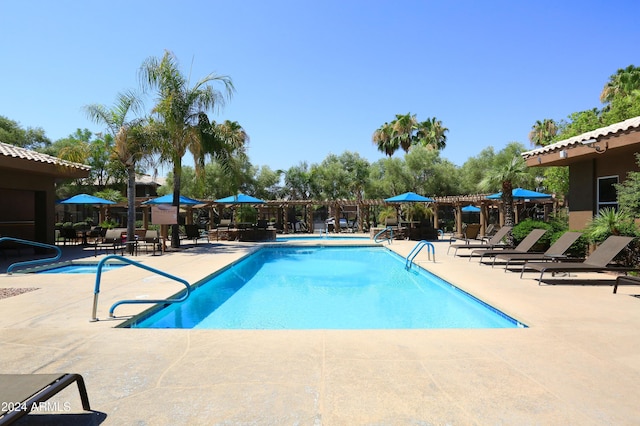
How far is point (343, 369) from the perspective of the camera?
10.7 ft

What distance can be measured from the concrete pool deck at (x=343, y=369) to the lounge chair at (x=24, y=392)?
46cm

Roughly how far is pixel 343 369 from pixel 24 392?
2146mm

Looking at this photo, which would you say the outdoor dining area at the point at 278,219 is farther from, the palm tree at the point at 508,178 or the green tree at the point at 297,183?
the green tree at the point at 297,183

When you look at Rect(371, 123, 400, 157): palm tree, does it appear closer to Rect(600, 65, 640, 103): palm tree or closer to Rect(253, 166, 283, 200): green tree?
Rect(253, 166, 283, 200): green tree

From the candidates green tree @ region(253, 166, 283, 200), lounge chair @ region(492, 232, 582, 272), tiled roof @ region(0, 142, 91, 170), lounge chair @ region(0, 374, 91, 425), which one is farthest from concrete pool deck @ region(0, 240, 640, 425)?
green tree @ region(253, 166, 283, 200)

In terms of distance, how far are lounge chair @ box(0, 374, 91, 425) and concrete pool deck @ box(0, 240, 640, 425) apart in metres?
0.46

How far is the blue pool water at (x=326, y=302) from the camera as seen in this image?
19.3ft

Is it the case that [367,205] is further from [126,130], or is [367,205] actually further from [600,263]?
[600,263]

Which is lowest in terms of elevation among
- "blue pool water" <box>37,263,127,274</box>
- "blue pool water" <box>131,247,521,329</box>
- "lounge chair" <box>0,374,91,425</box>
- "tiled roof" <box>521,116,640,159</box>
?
"blue pool water" <box>131,247,521,329</box>

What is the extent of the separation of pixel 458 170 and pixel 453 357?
2949cm

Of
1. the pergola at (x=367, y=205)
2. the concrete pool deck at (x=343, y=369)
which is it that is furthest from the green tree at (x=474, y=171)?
the concrete pool deck at (x=343, y=369)

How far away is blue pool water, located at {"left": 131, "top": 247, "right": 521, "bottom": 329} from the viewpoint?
5.88 m

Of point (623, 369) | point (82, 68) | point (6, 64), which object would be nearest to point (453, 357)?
point (623, 369)

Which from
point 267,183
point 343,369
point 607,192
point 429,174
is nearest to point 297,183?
point 267,183
